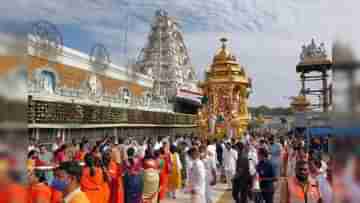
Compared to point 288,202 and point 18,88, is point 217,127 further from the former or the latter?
point 18,88

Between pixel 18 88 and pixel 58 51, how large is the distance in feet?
61.3

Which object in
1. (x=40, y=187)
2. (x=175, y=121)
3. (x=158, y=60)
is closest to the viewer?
(x=40, y=187)

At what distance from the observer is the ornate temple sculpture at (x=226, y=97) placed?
57.6 feet

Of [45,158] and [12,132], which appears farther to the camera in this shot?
[45,158]

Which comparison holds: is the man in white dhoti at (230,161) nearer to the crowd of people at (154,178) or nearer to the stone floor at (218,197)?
the stone floor at (218,197)

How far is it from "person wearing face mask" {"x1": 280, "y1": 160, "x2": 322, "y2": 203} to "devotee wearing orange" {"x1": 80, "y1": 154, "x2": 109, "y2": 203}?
2211 mm

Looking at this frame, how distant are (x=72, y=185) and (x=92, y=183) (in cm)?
123

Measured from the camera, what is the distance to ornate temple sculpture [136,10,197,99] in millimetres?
45312

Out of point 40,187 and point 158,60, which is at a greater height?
point 158,60

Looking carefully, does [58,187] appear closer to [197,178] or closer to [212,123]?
[197,178]

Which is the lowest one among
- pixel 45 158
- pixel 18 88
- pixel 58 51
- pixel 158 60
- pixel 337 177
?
pixel 45 158

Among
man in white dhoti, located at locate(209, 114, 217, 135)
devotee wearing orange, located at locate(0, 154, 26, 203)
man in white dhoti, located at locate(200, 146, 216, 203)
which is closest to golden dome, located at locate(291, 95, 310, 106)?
man in white dhoti, located at locate(209, 114, 217, 135)

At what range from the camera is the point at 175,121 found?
1121 inches

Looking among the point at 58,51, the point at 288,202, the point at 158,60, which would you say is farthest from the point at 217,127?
the point at 158,60
